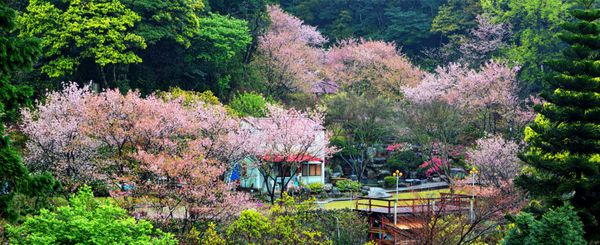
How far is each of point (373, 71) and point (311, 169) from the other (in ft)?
41.4

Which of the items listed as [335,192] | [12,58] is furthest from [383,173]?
[12,58]

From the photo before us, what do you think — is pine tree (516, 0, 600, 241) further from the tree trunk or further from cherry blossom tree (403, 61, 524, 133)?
the tree trunk

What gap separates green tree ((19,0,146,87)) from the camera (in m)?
33.1

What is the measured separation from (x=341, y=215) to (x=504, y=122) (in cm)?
1576

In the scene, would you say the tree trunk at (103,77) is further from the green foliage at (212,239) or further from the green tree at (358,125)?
the green foliage at (212,239)

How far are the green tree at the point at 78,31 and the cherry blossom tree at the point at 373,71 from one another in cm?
1758

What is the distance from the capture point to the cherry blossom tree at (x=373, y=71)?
4650cm

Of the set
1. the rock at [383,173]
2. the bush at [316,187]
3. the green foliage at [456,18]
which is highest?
the green foliage at [456,18]

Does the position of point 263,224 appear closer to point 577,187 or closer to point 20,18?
point 577,187

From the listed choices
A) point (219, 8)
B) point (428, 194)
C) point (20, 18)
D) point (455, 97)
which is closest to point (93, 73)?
point (20, 18)

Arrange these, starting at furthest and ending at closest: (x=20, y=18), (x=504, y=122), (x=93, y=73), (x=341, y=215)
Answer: (x=504, y=122), (x=93, y=73), (x=20, y=18), (x=341, y=215)

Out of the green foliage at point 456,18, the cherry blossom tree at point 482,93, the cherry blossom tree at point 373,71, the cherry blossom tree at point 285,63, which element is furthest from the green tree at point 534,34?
the cherry blossom tree at point 285,63

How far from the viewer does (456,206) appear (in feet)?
96.0

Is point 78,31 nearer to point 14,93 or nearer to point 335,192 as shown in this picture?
point 335,192
